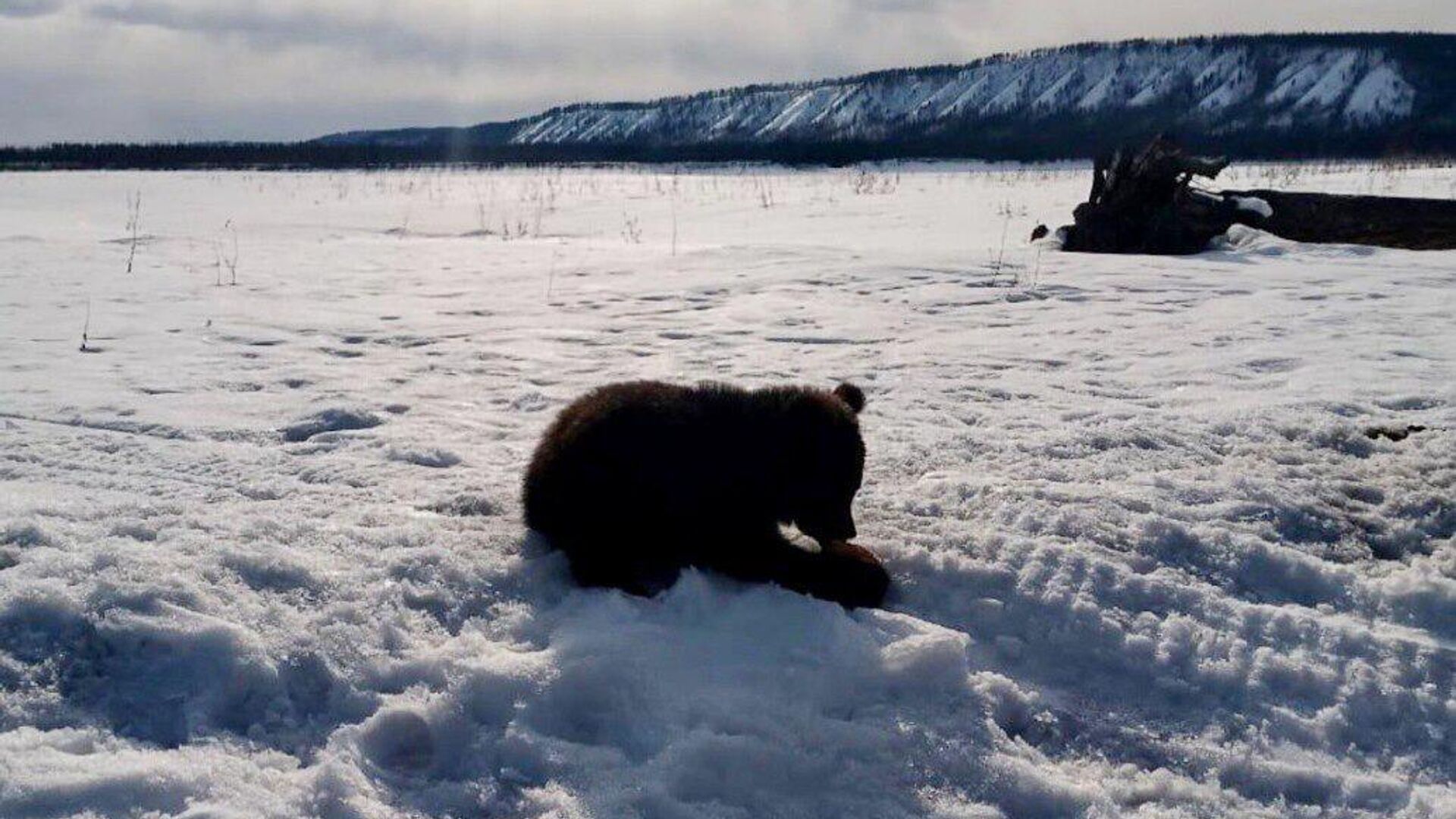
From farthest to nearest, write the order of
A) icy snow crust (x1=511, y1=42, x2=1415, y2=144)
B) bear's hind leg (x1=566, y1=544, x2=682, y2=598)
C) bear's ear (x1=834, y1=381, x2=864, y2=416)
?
icy snow crust (x1=511, y1=42, x2=1415, y2=144) < bear's ear (x1=834, y1=381, x2=864, y2=416) < bear's hind leg (x1=566, y1=544, x2=682, y2=598)


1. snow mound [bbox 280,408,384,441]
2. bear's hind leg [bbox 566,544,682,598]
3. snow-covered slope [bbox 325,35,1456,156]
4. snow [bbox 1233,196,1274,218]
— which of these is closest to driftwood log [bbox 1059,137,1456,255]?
snow [bbox 1233,196,1274,218]

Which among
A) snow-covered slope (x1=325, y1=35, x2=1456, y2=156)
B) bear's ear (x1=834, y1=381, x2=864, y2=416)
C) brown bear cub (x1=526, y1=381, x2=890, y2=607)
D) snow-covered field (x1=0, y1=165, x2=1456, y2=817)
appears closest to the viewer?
snow-covered field (x1=0, y1=165, x2=1456, y2=817)

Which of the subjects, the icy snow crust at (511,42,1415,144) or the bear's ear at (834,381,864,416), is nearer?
the bear's ear at (834,381,864,416)

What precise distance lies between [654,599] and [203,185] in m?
31.4

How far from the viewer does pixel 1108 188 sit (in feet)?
45.7

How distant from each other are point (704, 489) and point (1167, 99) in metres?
183

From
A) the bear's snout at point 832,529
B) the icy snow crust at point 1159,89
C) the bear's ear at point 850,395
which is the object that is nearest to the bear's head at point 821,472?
the bear's snout at point 832,529

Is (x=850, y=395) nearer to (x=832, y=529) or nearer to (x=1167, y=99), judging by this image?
(x=832, y=529)

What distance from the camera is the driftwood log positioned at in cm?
1325

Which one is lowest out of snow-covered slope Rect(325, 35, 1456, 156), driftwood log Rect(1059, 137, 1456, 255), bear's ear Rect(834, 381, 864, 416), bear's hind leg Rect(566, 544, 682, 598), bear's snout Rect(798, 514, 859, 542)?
bear's hind leg Rect(566, 544, 682, 598)

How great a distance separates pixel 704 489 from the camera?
4.56 meters

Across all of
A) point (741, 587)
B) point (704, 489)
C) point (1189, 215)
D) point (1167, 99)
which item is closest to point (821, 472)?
point (704, 489)

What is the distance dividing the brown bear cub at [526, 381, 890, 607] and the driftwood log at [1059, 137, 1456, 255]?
32.8 ft

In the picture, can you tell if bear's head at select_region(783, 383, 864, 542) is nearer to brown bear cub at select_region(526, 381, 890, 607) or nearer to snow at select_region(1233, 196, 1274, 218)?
brown bear cub at select_region(526, 381, 890, 607)
